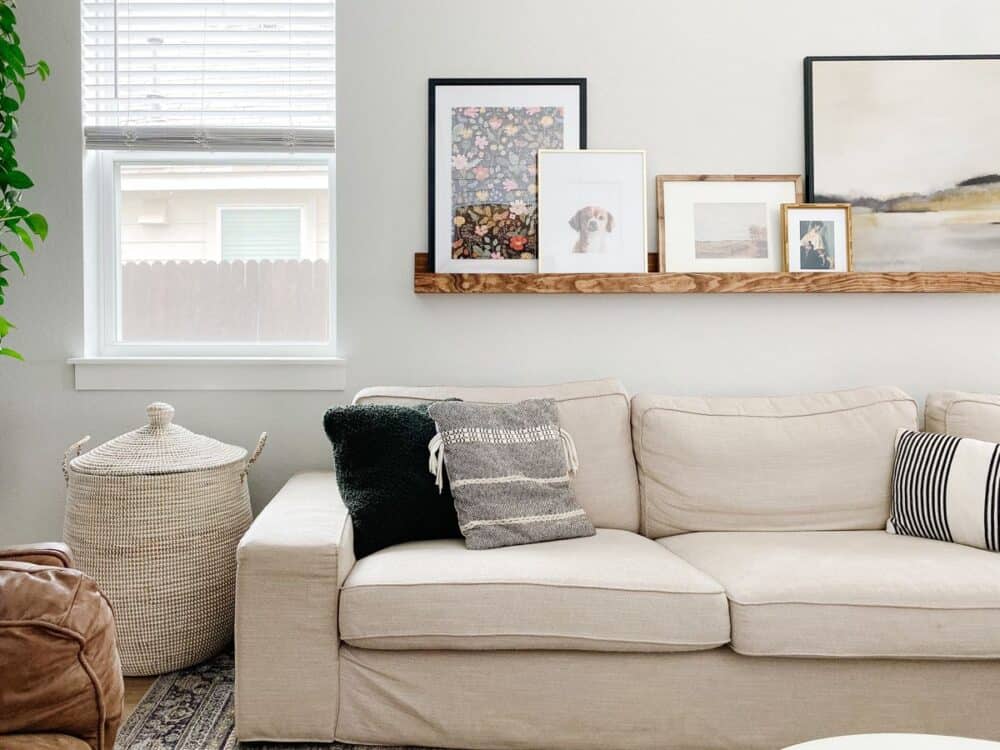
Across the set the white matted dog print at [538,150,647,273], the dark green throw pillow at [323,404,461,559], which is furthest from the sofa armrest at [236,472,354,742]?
the white matted dog print at [538,150,647,273]

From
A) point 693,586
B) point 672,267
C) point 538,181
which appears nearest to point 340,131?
point 538,181

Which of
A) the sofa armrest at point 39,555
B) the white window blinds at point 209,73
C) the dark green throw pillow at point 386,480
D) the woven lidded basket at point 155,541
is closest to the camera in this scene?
the sofa armrest at point 39,555

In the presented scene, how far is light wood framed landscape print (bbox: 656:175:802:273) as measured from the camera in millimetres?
2578

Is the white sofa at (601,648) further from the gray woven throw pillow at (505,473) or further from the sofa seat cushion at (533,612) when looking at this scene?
the gray woven throw pillow at (505,473)

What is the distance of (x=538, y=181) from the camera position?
8.40 ft

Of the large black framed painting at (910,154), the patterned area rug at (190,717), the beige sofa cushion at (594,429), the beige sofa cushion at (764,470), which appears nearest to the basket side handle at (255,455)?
the beige sofa cushion at (594,429)

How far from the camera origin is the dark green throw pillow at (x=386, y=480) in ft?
6.47

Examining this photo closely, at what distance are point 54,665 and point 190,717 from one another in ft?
3.48

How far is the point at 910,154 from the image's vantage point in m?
2.56

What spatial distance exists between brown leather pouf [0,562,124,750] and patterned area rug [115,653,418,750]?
818 mm

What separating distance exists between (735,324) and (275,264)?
5.26 feet

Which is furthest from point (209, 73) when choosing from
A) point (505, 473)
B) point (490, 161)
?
point (505, 473)

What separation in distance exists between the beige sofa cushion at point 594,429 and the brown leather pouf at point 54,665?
127 centimetres

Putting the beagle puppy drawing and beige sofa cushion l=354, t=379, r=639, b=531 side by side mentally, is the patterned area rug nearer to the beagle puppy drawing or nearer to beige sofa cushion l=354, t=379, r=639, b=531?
beige sofa cushion l=354, t=379, r=639, b=531
